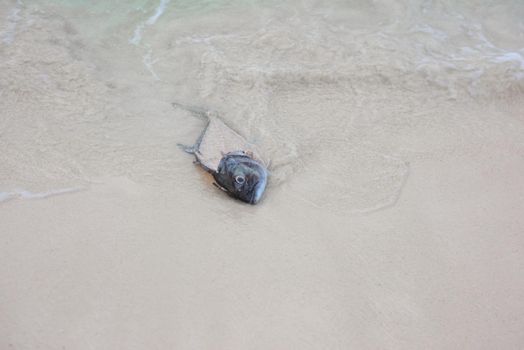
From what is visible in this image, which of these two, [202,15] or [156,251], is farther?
[202,15]

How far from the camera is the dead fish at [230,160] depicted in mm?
3582

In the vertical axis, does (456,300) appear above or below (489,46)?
below

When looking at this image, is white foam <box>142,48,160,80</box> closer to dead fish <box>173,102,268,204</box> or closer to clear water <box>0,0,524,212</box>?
clear water <box>0,0,524,212</box>

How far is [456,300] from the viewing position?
3104mm

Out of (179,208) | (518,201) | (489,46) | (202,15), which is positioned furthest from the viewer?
(202,15)

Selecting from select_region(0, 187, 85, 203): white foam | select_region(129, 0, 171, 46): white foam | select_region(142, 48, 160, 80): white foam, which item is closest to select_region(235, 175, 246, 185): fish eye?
select_region(0, 187, 85, 203): white foam

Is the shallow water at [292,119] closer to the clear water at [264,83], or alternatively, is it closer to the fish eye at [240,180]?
the clear water at [264,83]

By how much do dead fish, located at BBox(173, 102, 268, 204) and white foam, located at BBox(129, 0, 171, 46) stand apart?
1.68 m

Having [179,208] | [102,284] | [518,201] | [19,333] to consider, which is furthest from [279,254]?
[518,201]

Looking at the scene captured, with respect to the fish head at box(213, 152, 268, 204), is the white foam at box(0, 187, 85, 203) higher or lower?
lower

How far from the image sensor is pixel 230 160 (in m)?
3.74

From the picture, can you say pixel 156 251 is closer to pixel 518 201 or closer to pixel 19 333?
pixel 19 333

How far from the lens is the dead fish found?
141 inches

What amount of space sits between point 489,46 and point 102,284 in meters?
4.98
